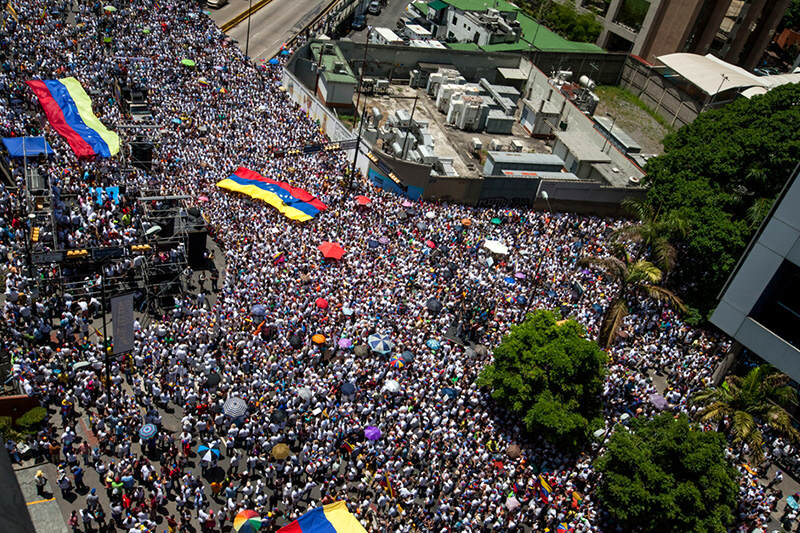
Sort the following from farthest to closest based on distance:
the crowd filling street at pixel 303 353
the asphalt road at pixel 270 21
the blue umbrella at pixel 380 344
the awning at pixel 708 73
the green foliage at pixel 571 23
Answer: the green foliage at pixel 571 23 < the asphalt road at pixel 270 21 < the awning at pixel 708 73 < the blue umbrella at pixel 380 344 < the crowd filling street at pixel 303 353

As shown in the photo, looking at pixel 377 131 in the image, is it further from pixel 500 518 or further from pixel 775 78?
pixel 775 78

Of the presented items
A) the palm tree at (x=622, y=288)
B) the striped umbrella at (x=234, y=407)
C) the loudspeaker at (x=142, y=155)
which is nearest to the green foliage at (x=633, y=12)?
the palm tree at (x=622, y=288)

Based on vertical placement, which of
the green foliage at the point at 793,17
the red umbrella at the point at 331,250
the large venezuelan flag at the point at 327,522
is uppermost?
the green foliage at the point at 793,17

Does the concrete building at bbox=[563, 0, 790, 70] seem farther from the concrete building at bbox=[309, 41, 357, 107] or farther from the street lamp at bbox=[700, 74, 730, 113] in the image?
the concrete building at bbox=[309, 41, 357, 107]

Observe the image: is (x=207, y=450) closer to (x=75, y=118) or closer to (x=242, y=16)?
(x=75, y=118)

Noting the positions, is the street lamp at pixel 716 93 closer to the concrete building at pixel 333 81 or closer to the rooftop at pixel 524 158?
the rooftop at pixel 524 158

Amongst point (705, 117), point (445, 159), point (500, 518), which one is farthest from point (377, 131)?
point (500, 518)

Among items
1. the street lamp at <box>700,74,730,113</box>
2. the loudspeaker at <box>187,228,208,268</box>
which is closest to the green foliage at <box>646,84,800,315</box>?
the street lamp at <box>700,74,730,113</box>
